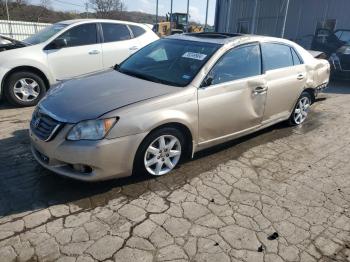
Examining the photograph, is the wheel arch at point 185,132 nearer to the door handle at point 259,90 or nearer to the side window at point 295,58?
the door handle at point 259,90

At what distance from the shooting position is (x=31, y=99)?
6430 millimetres

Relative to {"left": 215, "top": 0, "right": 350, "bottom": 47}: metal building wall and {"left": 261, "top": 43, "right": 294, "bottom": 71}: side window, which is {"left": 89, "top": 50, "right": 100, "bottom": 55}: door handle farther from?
{"left": 215, "top": 0, "right": 350, "bottom": 47}: metal building wall

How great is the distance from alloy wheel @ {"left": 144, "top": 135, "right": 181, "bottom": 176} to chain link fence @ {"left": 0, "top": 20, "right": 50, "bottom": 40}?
60.2 feet

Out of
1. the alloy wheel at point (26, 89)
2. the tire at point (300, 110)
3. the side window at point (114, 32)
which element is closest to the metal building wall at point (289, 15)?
the side window at point (114, 32)

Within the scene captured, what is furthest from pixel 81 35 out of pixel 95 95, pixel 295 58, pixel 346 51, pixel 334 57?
pixel 346 51

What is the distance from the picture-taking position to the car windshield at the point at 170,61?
407cm

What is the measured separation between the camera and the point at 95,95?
3703 millimetres

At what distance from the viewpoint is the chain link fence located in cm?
1883

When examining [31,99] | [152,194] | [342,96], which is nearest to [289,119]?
[152,194]

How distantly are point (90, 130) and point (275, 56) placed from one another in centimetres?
311

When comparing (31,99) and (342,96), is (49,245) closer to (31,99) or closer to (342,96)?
(31,99)

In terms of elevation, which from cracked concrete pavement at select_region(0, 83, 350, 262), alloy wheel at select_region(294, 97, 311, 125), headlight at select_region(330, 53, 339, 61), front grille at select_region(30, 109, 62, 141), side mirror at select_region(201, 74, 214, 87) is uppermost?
side mirror at select_region(201, 74, 214, 87)

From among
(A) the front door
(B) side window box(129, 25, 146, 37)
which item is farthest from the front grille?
(B) side window box(129, 25, 146, 37)

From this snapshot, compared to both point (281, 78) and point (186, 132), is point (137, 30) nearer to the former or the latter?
point (281, 78)
